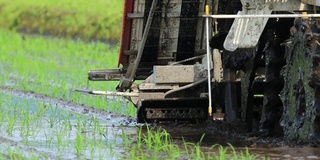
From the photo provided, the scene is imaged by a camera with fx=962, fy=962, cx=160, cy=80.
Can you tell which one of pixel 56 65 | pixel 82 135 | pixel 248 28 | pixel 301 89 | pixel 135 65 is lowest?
pixel 82 135

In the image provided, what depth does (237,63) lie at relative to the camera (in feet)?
30.9

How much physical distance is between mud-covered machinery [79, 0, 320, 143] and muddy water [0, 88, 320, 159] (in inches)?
9.9

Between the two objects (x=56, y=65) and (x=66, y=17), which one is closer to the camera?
(x=56, y=65)

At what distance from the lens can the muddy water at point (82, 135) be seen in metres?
7.93

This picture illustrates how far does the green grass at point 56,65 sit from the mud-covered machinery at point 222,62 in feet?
4.07

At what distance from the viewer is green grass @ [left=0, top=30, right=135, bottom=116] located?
12.4 meters

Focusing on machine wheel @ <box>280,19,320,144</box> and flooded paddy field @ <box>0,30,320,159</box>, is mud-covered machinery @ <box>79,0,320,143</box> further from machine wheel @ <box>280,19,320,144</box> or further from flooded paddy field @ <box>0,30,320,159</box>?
flooded paddy field @ <box>0,30,320,159</box>

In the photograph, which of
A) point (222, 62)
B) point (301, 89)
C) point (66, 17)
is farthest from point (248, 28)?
point (66, 17)

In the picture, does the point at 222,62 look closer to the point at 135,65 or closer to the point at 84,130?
the point at 135,65

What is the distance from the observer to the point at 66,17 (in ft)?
69.5

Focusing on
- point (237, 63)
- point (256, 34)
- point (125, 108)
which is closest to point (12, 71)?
point (125, 108)

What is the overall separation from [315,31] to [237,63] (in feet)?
4.74

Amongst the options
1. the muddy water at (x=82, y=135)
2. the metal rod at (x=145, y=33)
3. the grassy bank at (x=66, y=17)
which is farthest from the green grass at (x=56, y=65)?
the metal rod at (x=145, y=33)

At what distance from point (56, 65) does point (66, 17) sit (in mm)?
5398
